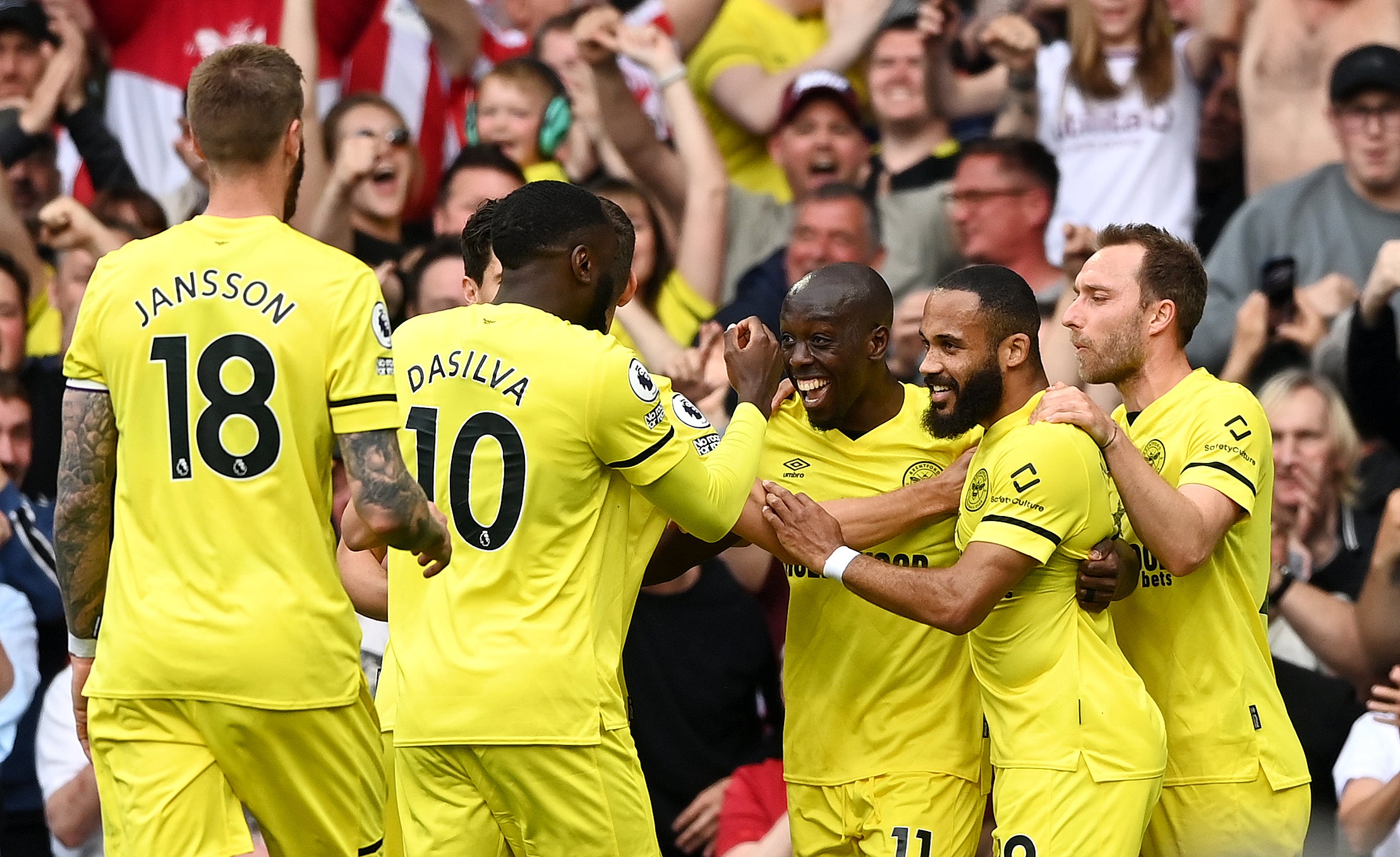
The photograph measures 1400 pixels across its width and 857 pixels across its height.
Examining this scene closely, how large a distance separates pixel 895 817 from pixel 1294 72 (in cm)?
495

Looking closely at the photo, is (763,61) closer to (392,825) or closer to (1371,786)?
(1371,786)

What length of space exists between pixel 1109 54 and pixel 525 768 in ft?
18.7

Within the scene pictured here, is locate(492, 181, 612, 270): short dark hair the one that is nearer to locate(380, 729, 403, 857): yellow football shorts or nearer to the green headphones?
locate(380, 729, 403, 857): yellow football shorts

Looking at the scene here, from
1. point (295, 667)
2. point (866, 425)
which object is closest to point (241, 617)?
point (295, 667)

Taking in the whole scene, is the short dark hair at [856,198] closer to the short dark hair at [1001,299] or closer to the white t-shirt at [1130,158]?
the white t-shirt at [1130,158]

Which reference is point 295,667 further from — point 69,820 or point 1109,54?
point 1109,54

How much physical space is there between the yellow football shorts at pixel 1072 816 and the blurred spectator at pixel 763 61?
5.19 meters

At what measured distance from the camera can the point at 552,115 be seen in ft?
29.8

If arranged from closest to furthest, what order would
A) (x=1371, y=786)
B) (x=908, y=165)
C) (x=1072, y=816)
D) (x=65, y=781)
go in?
(x=1072, y=816) < (x=1371, y=786) < (x=65, y=781) < (x=908, y=165)

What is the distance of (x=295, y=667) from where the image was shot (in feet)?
14.6

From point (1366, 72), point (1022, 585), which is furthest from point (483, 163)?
point (1022, 585)

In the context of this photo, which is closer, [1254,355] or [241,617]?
[241,617]

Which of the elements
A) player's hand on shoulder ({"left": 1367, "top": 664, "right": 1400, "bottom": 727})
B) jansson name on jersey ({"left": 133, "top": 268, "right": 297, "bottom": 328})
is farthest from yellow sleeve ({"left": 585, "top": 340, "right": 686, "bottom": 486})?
player's hand on shoulder ({"left": 1367, "top": 664, "right": 1400, "bottom": 727})

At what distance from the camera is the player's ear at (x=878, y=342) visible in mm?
5357
